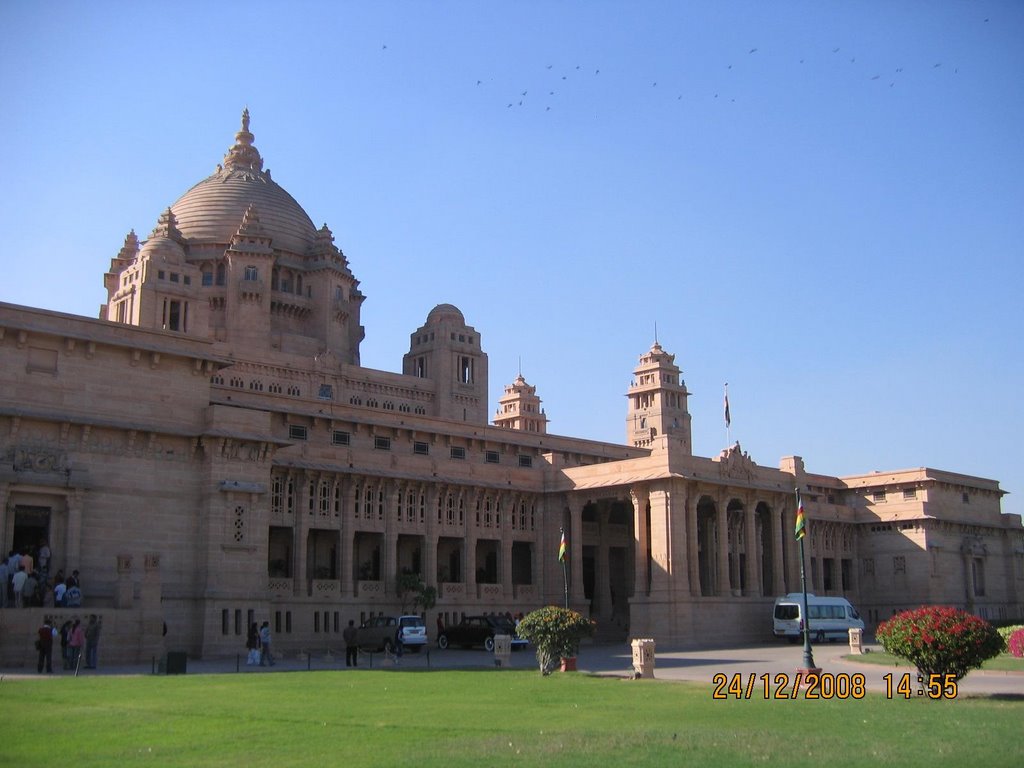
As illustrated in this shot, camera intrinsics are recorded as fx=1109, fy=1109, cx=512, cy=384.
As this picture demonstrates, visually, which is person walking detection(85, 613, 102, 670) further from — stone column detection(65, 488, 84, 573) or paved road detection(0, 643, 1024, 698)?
stone column detection(65, 488, 84, 573)

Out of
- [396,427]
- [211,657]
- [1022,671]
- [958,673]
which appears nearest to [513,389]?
[396,427]

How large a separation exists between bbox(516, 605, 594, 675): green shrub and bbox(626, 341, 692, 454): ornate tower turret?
2696 inches

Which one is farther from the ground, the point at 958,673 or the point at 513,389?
the point at 513,389

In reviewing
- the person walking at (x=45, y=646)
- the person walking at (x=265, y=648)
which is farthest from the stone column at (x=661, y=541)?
the person walking at (x=45, y=646)

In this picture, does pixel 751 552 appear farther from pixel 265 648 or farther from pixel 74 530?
pixel 74 530

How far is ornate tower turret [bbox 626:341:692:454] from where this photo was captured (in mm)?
104312

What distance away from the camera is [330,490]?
54750mm

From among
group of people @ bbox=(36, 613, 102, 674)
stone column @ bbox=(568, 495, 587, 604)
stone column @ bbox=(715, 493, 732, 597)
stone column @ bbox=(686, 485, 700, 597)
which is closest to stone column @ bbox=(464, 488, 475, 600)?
stone column @ bbox=(568, 495, 587, 604)

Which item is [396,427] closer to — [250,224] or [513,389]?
[250,224]

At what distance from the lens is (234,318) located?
74.4m

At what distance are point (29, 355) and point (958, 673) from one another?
108 feet

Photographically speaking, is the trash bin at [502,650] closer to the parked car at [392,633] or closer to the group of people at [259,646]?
the parked car at [392,633]

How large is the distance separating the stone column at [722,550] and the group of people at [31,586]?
33.5m

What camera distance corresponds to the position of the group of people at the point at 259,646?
39781 mm
